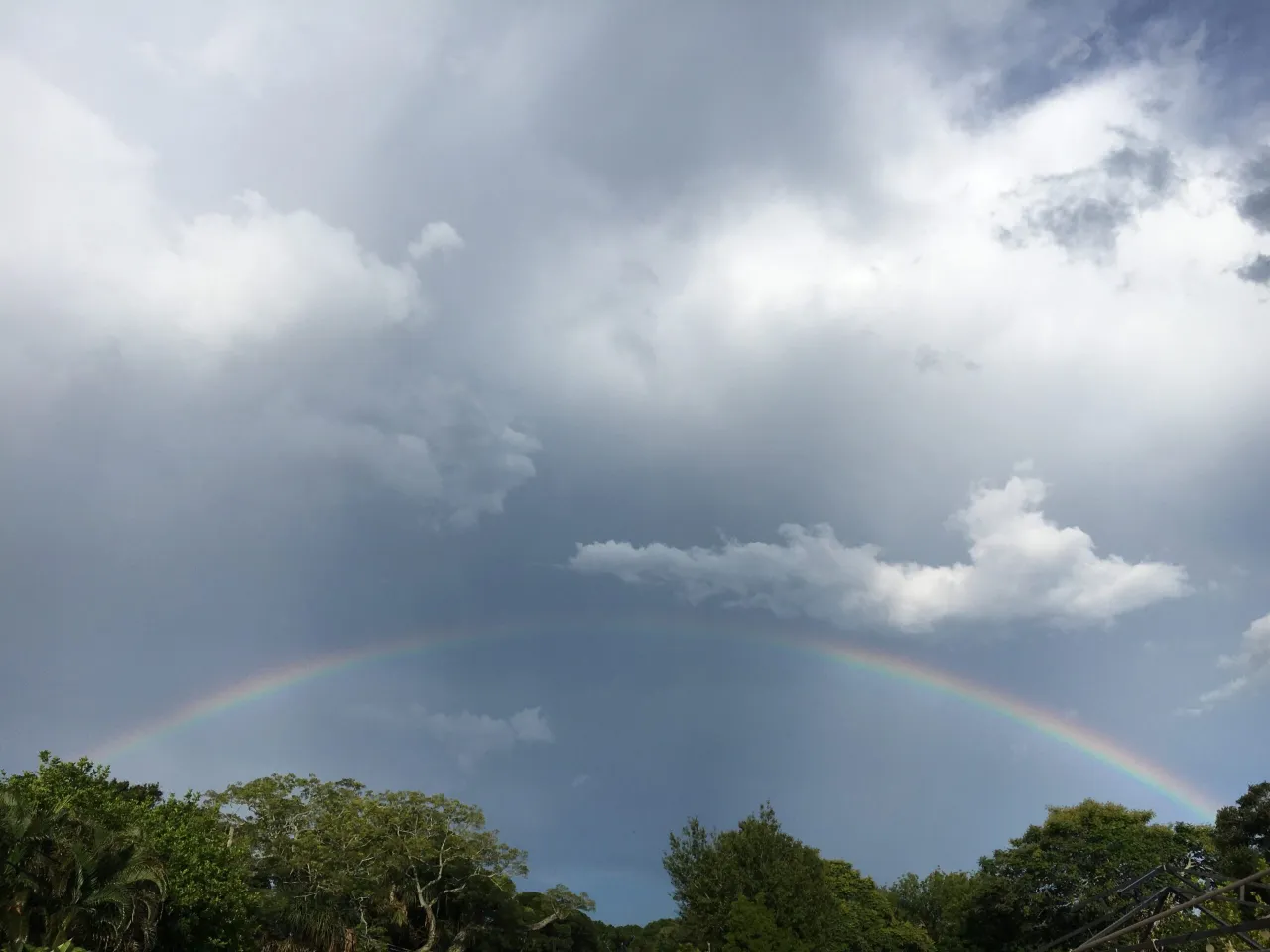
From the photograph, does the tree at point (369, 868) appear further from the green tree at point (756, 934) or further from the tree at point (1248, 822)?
the tree at point (1248, 822)

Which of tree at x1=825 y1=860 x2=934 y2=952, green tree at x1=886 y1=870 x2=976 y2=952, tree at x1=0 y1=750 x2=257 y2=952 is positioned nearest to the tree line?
tree at x1=0 y1=750 x2=257 y2=952

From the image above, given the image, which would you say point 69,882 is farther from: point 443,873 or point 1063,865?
point 1063,865

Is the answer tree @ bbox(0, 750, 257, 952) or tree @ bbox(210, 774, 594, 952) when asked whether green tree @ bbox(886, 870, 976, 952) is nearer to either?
tree @ bbox(210, 774, 594, 952)

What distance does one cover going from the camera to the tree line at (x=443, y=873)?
30.4 metres

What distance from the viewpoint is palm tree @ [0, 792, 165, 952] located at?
2278 cm

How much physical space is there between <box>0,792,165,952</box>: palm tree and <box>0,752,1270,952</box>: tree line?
Answer: 179 mm

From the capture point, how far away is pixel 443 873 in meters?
54.5

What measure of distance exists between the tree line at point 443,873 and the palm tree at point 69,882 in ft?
0.59

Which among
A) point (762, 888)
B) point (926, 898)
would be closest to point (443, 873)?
point (762, 888)

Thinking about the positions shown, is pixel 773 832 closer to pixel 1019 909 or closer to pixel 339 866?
pixel 1019 909

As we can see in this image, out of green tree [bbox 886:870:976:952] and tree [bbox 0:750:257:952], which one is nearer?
tree [bbox 0:750:257:952]

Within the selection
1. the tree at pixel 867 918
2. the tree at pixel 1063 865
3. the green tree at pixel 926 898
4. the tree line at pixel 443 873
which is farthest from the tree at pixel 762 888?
the green tree at pixel 926 898

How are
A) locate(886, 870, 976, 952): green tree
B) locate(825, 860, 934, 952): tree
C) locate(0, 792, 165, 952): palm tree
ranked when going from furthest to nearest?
locate(886, 870, 976, 952): green tree
locate(825, 860, 934, 952): tree
locate(0, 792, 165, 952): palm tree

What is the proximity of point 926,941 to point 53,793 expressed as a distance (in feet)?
256
